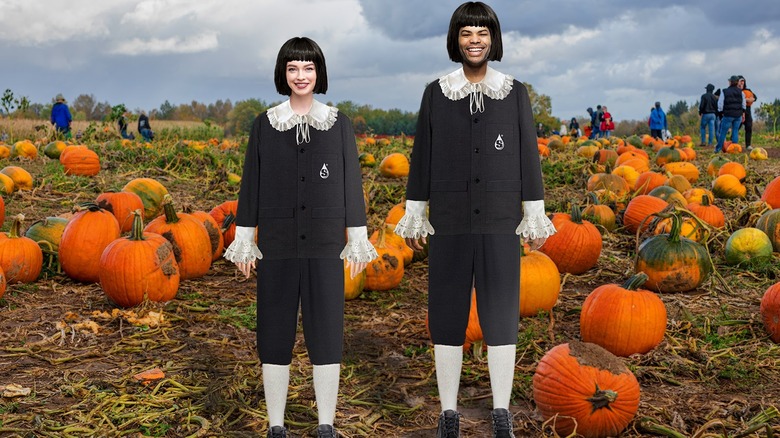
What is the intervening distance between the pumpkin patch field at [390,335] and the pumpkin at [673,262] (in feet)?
0.04

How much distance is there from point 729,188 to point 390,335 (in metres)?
7.83

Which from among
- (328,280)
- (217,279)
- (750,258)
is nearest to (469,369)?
(328,280)

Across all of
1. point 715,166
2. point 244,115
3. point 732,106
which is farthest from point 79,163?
point 732,106

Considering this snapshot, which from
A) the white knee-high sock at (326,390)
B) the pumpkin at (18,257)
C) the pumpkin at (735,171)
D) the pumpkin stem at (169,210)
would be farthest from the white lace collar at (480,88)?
the pumpkin at (735,171)

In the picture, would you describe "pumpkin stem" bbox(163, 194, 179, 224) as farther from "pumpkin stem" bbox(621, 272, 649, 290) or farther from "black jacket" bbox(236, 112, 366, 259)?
"pumpkin stem" bbox(621, 272, 649, 290)

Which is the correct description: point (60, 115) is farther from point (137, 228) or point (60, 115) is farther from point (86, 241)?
point (137, 228)

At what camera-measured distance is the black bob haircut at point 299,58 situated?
12.1ft

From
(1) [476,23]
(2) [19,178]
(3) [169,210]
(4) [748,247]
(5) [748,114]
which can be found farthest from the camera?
(5) [748,114]

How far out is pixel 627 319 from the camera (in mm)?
5035

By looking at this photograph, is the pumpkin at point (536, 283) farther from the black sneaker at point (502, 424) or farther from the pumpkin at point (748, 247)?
the pumpkin at point (748, 247)

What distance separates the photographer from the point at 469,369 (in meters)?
4.86

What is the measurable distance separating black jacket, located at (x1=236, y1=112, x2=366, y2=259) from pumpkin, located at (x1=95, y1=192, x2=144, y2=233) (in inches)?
179

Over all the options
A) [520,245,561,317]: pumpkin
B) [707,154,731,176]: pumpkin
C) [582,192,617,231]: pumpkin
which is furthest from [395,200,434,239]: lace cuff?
[707,154,731,176]: pumpkin

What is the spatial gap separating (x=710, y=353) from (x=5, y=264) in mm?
5709
